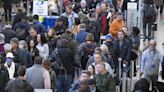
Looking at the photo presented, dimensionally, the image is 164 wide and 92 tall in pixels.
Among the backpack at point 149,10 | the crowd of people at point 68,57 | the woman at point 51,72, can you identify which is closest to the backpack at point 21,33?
the crowd of people at point 68,57

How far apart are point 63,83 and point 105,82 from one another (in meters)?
1.90

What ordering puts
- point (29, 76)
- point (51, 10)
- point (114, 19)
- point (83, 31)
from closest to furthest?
1. point (29, 76)
2. point (83, 31)
3. point (114, 19)
4. point (51, 10)

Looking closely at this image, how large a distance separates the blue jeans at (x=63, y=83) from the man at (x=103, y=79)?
5.49ft

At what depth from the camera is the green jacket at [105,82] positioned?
13336 millimetres

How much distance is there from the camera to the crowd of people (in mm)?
13250

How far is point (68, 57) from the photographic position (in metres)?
15.2

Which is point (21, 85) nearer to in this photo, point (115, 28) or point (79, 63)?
point (79, 63)

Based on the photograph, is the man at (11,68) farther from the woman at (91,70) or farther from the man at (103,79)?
the man at (103,79)

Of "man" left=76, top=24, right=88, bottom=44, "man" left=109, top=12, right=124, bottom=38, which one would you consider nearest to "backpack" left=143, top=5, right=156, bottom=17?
"man" left=109, top=12, right=124, bottom=38

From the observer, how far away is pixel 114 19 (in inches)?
837

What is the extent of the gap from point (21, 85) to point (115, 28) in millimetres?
8031

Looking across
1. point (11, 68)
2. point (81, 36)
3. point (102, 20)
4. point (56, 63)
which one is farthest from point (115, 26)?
point (11, 68)

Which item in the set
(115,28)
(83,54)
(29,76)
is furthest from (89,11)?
(29,76)

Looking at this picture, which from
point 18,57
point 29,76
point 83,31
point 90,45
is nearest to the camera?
point 29,76
